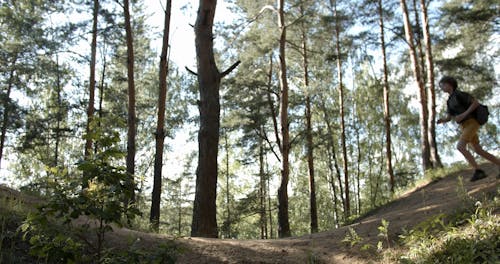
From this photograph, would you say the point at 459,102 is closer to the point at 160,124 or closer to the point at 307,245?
the point at 307,245

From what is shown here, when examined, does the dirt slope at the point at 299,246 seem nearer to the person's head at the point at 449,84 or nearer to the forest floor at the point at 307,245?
the forest floor at the point at 307,245

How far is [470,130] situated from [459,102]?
0.45m

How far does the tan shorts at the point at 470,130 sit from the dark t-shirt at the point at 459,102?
0.09 meters

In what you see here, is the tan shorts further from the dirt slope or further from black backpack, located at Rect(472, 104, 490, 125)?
the dirt slope

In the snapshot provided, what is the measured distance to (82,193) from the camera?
2691 millimetres

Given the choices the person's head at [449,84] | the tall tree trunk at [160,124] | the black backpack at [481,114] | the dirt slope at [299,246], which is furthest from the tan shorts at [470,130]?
the tall tree trunk at [160,124]

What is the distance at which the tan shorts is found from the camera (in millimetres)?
5664

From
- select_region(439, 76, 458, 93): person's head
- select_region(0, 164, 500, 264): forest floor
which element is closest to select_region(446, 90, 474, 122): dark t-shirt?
select_region(439, 76, 458, 93): person's head

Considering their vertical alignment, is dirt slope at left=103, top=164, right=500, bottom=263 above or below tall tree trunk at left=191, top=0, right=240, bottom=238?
below

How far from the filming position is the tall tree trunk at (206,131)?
7.21 meters

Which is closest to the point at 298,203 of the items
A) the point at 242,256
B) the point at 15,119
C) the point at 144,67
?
the point at 144,67

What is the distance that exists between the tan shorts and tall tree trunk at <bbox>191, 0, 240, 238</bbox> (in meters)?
4.07

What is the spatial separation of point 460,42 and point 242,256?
1697 centimetres

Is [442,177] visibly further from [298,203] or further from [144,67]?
[298,203]
